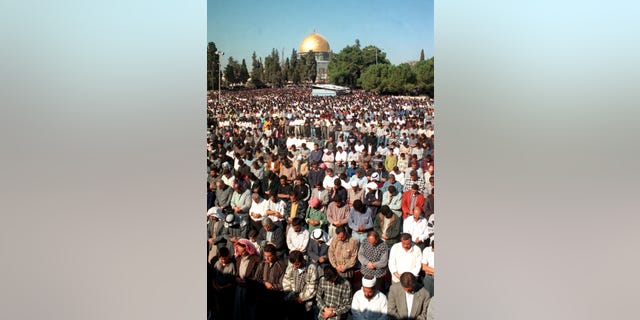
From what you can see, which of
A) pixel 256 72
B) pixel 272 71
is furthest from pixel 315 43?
pixel 256 72

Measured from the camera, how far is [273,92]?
5.87m

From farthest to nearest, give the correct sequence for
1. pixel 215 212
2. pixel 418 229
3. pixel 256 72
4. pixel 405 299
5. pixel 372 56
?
pixel 256 72 → pixel 215 212 → pixel 372 56 → pixel 418 229 → pixel 405 299

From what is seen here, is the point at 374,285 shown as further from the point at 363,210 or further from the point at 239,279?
the point at 239,279

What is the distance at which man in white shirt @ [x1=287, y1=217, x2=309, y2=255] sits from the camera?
5555 mm

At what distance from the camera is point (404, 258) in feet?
17.5

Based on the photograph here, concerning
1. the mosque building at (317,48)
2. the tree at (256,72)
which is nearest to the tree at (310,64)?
the mosque building at (317,48)

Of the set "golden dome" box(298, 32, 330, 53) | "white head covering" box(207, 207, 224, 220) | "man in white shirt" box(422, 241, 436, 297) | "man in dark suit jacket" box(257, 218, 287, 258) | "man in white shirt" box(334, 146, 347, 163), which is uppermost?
"golden dome" box(298, 32, 330, 53)

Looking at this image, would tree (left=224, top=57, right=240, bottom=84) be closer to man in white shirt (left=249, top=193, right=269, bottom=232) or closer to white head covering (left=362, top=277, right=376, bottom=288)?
man in white shirt (left=249, top=193, right=269, bottom=232)

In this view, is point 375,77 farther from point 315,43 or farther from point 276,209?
point 276,209

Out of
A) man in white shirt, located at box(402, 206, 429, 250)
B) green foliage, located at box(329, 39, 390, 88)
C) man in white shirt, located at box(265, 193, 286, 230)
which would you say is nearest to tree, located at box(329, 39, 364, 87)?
green foliage, located at box(329, 39, 390, 88)

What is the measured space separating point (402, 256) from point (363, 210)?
1.62 ft

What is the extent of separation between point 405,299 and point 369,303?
0.29 meters

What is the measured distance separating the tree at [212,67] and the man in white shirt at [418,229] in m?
1.99

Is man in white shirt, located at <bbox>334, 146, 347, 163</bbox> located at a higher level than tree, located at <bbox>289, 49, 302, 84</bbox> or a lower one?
lower
